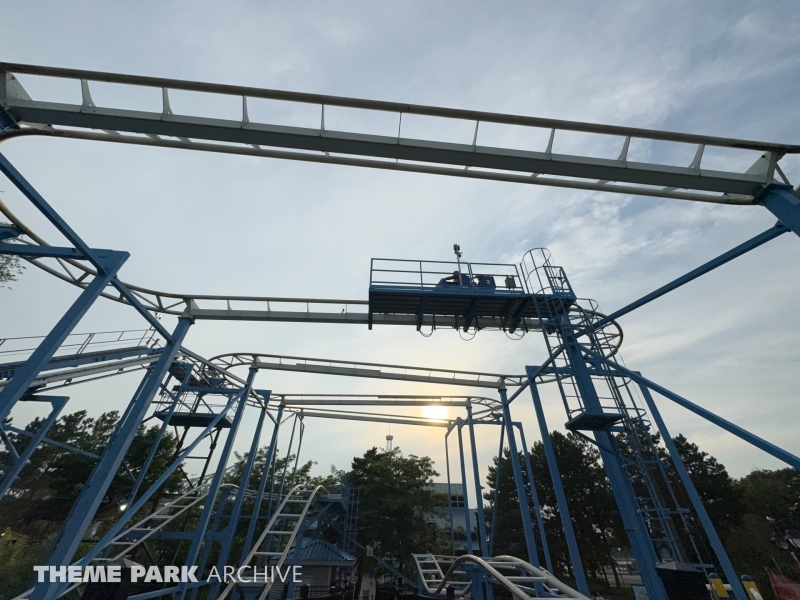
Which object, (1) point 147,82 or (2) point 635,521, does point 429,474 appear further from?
(1) point 147,82

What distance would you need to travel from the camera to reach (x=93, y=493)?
337 inches

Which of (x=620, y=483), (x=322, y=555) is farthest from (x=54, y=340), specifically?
(x=322, y=555)

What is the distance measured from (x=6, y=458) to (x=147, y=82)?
4666 centimetres

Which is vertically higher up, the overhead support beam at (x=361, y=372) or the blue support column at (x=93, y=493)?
the overhead support beam at (x=361, y=372)

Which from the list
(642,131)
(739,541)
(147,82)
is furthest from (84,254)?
Answer: (739,541)

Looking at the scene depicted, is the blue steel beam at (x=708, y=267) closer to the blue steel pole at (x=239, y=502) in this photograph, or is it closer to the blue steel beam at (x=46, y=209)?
the blue steel beam at (x=46, y=209)

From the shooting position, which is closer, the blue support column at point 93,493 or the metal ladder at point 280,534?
the blue support column at point 93,493

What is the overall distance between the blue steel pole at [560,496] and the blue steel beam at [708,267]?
173 inches

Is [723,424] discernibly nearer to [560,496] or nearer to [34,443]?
[560,496]

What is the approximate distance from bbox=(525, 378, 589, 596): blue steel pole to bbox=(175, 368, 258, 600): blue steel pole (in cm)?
1215

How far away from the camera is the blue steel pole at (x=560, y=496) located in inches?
453

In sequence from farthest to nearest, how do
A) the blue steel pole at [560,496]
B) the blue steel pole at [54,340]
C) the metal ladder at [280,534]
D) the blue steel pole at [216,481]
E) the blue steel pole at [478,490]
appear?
the blue steel pole at [478,490] → the blue steel pole at [216,481] → the blue steel pole at [560,496] → the metal ladder at [280,534] → the blue steel pole at [54,340]

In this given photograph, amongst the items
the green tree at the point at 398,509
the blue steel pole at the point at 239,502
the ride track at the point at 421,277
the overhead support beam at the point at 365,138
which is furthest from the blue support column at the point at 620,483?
the green tree at the point at 398,509

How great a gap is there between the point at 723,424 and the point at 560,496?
6341 mm
